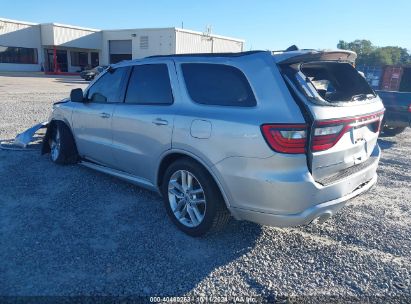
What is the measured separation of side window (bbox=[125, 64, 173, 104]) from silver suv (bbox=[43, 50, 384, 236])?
1cm

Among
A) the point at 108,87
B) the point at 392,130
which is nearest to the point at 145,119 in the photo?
the point at 108,87

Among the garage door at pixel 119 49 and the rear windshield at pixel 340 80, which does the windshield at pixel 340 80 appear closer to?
the rear windshield at pixel 340 80

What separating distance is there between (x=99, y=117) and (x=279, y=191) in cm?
281

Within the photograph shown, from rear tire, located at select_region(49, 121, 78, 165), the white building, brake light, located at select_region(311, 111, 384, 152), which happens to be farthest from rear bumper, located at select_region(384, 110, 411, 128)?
the white building

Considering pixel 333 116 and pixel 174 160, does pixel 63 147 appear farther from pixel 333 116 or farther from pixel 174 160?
pixel 333 116

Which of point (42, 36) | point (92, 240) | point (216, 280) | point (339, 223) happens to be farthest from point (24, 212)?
point (42, 36)

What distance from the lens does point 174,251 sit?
128 inches

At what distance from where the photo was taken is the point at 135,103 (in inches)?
159

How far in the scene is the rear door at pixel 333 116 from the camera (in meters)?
2.77

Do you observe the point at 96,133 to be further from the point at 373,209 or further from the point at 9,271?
the point at 373,209

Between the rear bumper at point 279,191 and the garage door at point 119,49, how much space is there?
44060 mm

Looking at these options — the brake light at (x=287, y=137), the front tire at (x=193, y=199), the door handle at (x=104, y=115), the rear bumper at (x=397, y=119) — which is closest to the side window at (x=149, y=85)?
the door handle at (x=104, y=115)

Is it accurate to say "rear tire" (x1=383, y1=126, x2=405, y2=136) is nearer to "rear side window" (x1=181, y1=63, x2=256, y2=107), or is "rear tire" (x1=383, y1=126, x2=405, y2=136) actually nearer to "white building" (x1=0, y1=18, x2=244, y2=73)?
"rear side window" (x1=181, y1=63, x2=256, y2=107)

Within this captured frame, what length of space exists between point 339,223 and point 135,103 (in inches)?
108
